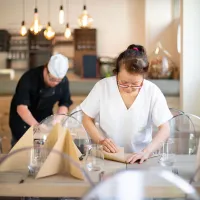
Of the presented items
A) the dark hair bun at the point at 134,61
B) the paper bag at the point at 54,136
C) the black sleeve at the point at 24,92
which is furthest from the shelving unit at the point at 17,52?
the paper bag at the point at 54,136

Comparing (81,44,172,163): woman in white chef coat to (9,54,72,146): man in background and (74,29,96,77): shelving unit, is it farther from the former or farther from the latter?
(74,29,96,77): shelving unit

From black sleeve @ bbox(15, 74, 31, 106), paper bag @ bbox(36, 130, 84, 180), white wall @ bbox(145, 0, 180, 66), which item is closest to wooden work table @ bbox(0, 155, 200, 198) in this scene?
paper bag @ bbox(36, 130, 84, 180)

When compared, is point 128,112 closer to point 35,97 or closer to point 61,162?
point 61,162

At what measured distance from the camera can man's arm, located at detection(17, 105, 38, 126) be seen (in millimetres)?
3329

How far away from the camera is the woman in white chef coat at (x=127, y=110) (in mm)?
2545

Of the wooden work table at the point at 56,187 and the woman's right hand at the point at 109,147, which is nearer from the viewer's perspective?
the wooden work table at the point at 56,187

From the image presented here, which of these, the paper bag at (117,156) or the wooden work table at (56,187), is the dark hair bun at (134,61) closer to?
the paper bag at (117,156)

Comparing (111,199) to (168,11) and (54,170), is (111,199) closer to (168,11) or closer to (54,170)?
(54,170)

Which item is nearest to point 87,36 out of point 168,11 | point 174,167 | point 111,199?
point 168,11

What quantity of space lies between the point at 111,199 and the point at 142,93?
5.25 feet

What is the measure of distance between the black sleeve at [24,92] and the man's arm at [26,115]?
0.04 metres

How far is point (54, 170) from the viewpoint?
189 centimetres

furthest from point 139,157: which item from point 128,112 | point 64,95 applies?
point 64,95

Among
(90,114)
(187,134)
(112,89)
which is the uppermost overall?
(112,89)
